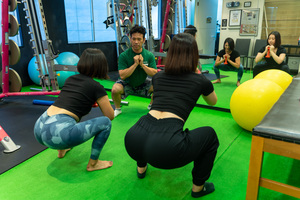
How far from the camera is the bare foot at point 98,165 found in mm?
2004

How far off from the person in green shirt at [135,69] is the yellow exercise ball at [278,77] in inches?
53.5

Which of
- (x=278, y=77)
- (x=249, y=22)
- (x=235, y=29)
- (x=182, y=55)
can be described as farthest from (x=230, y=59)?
(x=182, y=55)

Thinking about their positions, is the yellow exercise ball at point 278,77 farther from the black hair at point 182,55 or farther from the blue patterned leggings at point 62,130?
the blue patterned leggings at point 62,130

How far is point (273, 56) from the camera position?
2986 millimetres

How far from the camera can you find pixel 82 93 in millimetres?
1827

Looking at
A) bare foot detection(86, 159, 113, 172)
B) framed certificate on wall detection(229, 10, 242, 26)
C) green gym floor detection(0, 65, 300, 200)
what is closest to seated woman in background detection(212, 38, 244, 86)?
framed certificate on wall detection(229, 10, 242, 26)

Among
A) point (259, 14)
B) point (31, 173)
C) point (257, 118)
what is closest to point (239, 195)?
point (257, 118)

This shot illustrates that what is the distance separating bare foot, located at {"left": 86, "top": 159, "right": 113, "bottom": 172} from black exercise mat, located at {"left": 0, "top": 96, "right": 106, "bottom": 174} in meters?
0.64

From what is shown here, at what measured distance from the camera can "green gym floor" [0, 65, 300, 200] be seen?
5.60 ft

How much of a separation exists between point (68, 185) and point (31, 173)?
39 centimetres

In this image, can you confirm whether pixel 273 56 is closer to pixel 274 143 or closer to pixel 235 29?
pixel 235 29

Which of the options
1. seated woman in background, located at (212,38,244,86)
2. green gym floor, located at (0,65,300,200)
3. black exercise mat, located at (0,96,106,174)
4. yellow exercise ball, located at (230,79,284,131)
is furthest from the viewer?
seated woman in background, located at (212,38,244,86)

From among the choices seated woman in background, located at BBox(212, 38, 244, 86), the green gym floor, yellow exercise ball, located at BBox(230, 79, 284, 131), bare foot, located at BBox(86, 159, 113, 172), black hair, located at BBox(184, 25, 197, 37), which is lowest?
the green gym floor

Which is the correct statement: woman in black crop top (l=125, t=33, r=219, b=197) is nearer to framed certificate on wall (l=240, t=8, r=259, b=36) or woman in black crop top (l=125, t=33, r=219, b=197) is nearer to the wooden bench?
the wooden bench
